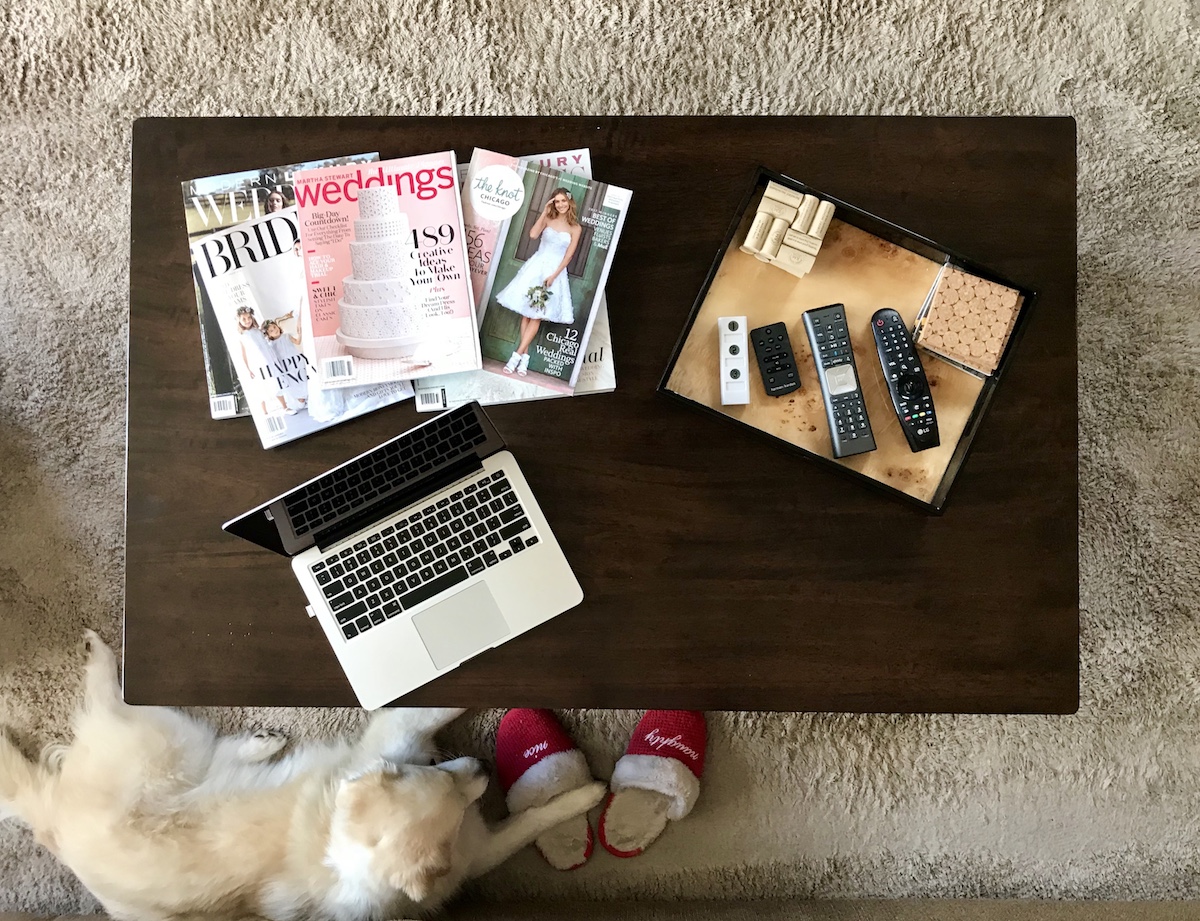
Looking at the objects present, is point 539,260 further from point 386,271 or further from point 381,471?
point 381,471

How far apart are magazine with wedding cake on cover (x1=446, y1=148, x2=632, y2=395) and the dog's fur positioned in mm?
541

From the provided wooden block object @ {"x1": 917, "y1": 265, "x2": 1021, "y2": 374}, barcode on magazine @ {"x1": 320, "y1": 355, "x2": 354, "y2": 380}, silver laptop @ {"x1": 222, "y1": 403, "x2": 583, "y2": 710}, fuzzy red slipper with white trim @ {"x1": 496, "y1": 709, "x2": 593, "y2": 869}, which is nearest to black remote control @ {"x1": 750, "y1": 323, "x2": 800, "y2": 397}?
wooden block object @ {"x1": 917, "y1": 265, "x2": 1021, "y2": 374}

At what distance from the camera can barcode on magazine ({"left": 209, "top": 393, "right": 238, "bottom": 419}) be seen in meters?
0.88

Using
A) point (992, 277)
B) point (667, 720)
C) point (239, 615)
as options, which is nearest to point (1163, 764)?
point (667, 720)

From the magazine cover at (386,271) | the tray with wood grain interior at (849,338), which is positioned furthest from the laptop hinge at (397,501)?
the tray with wood grain interior at (849,338)

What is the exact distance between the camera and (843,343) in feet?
2.83

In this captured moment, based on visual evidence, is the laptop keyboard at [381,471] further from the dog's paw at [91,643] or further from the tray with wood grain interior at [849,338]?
the dog's paw at [91,643]

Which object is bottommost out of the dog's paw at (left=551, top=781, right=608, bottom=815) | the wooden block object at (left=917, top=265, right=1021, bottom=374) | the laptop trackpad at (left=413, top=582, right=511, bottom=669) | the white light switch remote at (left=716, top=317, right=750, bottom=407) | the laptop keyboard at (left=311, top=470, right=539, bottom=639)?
the dog's paw at (left=551, top=781, right=608, bottom=815)

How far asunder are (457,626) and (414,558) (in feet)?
0.29

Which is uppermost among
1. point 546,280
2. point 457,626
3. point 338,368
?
point 546,280

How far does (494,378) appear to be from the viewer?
2.88 ft

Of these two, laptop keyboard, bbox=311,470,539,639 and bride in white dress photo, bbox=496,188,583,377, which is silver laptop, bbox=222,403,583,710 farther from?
bride in white dress photo, bbox=496,188,583,377

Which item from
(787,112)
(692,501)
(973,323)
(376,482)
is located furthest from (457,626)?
(787,112)

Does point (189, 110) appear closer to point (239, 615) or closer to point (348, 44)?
point (348, 44)
